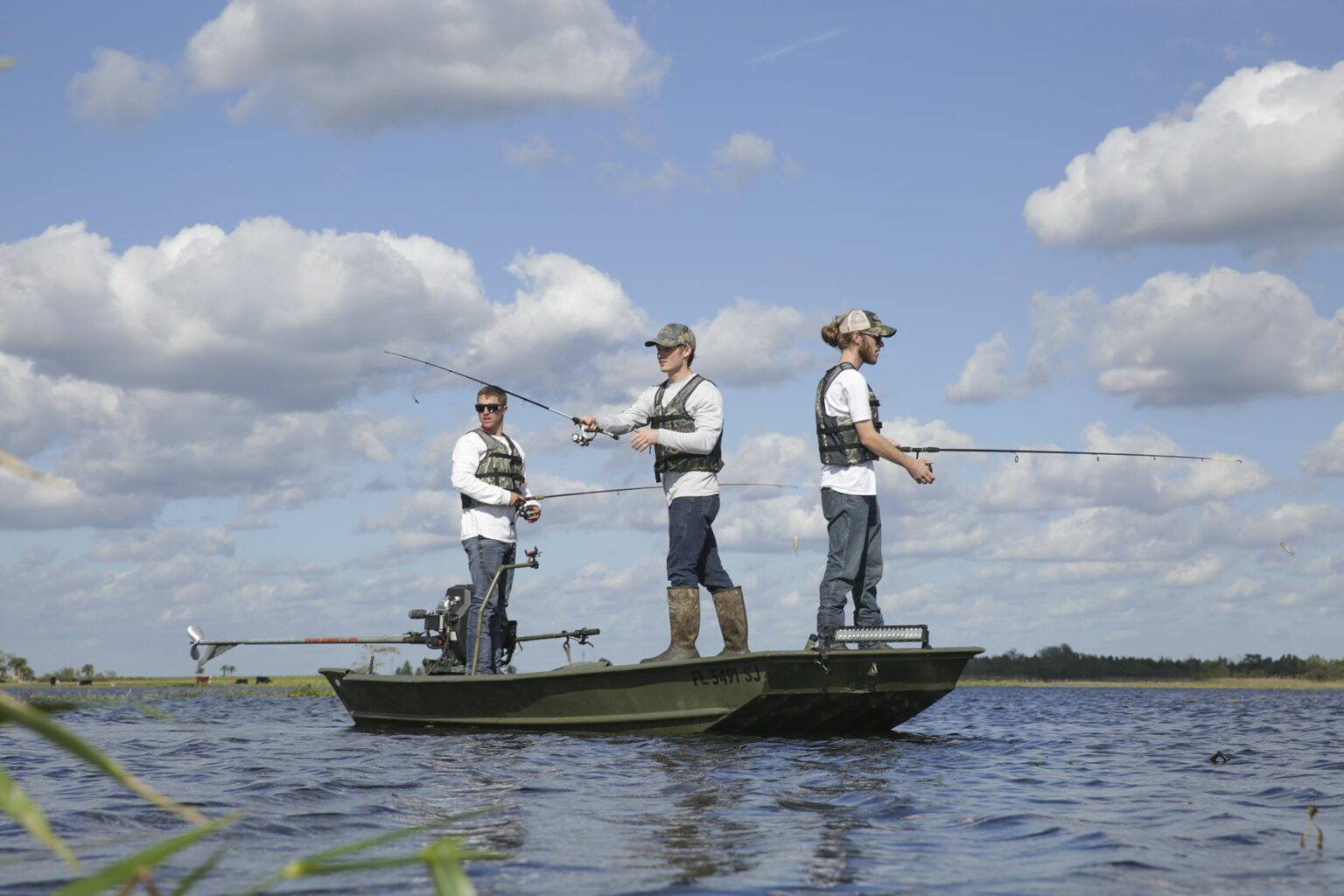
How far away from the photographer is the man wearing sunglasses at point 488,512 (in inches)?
436

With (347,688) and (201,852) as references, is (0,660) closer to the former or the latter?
(347,688)

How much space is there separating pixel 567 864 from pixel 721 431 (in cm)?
535

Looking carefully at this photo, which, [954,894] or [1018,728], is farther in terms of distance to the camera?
[1018,728]

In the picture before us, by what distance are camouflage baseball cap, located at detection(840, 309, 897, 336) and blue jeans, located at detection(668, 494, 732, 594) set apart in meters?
1.59

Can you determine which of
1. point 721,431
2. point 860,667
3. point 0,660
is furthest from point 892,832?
point 0,660

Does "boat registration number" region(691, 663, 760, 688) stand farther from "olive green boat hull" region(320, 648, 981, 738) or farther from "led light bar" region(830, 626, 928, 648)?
"led light bar" region(830, 626, 928, 648)

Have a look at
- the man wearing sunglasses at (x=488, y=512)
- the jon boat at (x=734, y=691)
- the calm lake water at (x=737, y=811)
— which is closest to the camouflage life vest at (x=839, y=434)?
the jon boat at (x=734, y=691)

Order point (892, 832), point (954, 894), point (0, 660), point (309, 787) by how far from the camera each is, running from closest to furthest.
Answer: point (954, 894) → point (892, 832) → point (309, 787) → point (0, 660)

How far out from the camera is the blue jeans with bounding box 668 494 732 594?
949 cm

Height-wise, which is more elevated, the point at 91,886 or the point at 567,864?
the point at 91,886

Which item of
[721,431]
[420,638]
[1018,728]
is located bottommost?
[1018,728]

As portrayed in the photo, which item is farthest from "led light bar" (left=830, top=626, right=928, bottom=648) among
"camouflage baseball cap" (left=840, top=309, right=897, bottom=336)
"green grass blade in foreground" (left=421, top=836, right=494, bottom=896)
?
"green grass blade in foreground" (left=421, top=836, right=494, bottom=896)

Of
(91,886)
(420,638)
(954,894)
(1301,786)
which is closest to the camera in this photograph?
(91,886)

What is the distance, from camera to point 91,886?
158 cm
